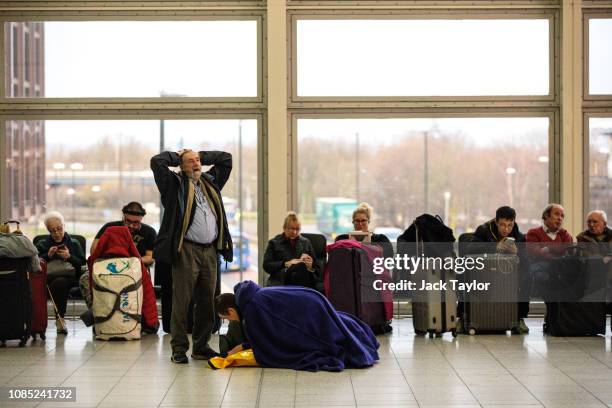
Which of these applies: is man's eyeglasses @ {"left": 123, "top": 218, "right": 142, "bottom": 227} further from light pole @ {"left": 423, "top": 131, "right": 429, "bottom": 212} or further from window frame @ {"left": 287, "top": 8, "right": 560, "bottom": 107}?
light pole @ {"left": 423, "top": 131, "right": 429, "bottom": 212}

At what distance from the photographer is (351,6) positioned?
10.6 metres

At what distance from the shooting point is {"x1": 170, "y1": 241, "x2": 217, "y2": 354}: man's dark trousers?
745cm

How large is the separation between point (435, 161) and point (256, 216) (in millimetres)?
1958

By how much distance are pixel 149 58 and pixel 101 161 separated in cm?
118

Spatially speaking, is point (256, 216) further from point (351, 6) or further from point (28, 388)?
point (28, 388)

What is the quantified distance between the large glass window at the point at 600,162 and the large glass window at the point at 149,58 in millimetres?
3547

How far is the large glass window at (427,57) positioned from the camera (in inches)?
417

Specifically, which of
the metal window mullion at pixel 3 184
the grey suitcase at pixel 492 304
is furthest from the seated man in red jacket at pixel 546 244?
the metal window mullion at pixel 3 184

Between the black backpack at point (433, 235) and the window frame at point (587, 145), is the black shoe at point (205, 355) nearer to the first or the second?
the black backpack at point (433, 235)

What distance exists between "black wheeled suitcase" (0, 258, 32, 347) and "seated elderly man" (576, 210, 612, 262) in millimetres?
4823

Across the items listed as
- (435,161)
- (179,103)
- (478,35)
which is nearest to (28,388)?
(179,103)

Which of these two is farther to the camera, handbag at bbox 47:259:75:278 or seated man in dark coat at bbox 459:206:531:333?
handbag at bbox 47:259:75:278

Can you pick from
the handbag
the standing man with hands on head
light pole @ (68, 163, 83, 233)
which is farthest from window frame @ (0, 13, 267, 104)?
the standing man with hands on head

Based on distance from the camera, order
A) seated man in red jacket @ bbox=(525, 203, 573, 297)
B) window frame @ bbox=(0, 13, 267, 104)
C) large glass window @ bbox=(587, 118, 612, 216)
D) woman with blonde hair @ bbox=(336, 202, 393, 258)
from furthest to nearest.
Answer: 1. large glass window @ bbox=(587, 118, 612, 216)
2. window frame @ bbox=(0, 13, 267, 104)
3. woman with blonde hair @ bbox=(336, 202, 393, 258)
4. seated man in red jacket @ bbox=(525, 203, 573, 297)
